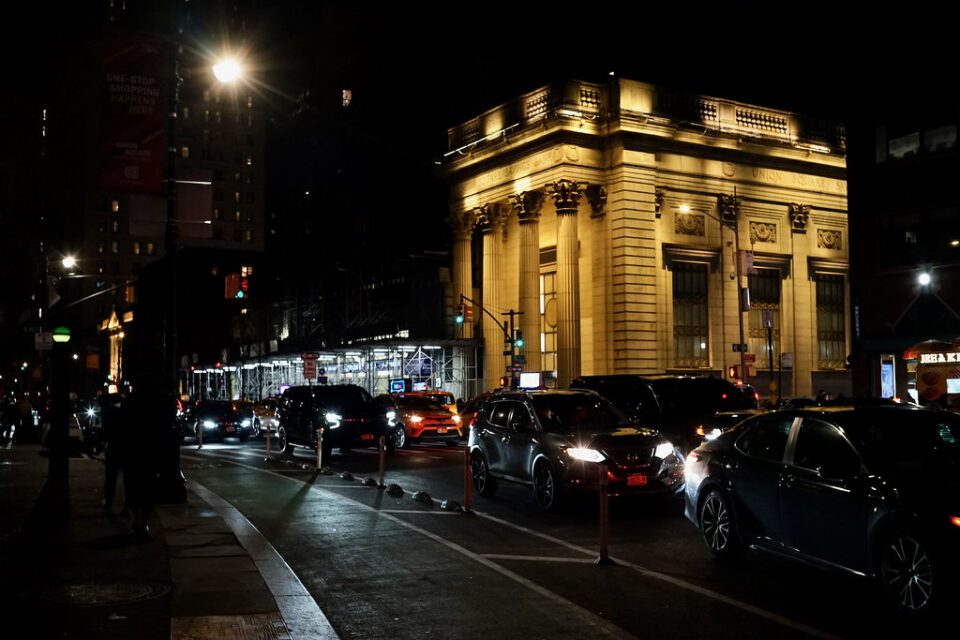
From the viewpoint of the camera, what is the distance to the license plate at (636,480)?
14344 millimetres

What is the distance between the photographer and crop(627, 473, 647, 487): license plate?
565 inches

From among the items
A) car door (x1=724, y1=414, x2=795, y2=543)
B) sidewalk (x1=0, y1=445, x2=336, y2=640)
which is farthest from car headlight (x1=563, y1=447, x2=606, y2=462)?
sidewalk (x1=0, y1=445, x2=336, y2=640)

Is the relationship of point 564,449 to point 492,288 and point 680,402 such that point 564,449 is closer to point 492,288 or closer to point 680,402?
point 680,402

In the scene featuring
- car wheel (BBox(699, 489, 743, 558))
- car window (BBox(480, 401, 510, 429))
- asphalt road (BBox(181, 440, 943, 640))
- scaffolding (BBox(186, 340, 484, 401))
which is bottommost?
asphalt road (BBox(181, 440, 943, 640))

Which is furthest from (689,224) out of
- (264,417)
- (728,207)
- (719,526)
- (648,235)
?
(719,526)

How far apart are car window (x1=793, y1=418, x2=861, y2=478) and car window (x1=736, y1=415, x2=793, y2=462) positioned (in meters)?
0.27

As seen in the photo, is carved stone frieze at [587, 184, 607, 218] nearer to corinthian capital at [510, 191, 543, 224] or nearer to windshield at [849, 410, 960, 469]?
corinthian capital at [510, 191, 543, 224]

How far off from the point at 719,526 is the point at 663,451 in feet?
13.9

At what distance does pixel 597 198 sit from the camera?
165 feet

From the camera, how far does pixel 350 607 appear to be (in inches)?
339

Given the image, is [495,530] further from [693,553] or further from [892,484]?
[892,484]

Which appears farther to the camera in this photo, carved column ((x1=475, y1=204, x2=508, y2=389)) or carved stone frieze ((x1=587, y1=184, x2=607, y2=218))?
carved column ((x1=475, y1=204, x2=508, y2=389))

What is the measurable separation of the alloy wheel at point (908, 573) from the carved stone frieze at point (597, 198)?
141 ft

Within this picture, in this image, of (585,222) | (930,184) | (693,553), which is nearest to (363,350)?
(585,222)
